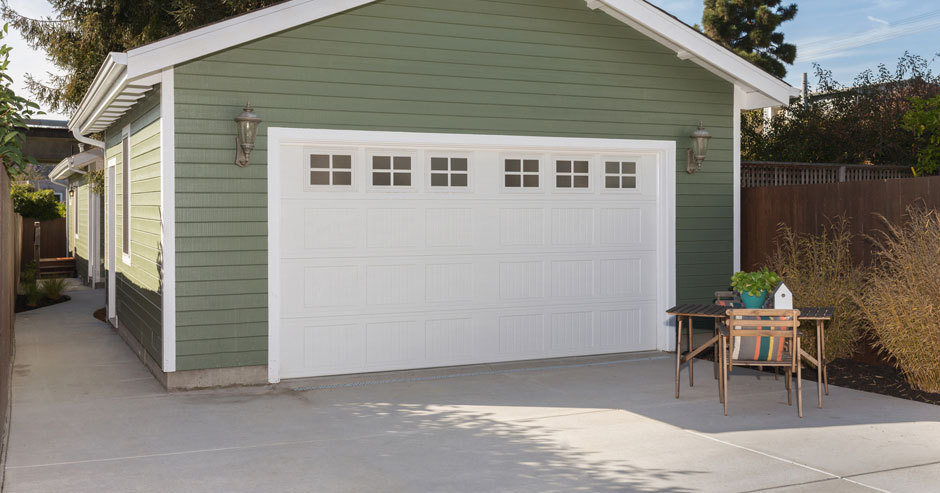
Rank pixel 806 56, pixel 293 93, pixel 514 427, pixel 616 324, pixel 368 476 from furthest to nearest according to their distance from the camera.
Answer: pixel 806 56 → pixel 616 324 → pixel 293 93 → pixel 514 427 → pixel 368 476

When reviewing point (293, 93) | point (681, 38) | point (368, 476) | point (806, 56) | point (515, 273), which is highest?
point (806, 56)

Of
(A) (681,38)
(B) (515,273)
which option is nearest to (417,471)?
(B) (515,273)

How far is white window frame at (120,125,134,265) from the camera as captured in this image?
8.87 m

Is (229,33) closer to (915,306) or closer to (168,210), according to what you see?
(168,210)

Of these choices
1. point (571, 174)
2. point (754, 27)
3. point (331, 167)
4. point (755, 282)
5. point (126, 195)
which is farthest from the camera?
point (754, 27)

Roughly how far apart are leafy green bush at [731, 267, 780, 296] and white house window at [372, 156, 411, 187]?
3.06 meters

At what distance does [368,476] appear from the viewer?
4691 millimetres

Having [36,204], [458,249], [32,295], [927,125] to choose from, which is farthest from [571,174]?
[36,204]

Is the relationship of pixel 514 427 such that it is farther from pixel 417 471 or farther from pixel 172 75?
pixel 172 75

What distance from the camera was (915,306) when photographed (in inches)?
258

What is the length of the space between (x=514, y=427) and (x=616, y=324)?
318cm

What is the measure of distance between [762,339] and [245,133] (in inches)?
167

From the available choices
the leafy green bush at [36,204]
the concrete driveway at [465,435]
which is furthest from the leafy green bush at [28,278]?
the concrete driveway at [465,435]

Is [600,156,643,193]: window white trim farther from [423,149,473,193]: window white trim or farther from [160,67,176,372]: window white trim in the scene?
[160,67,176,372]: window white trim
